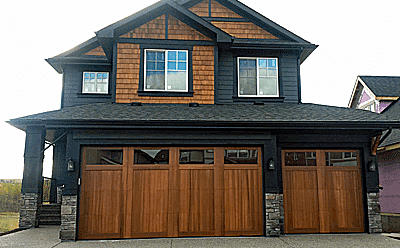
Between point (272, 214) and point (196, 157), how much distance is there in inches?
91.6

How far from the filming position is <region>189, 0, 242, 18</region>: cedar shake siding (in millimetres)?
12320

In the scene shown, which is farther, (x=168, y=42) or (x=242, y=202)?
(x=168, y=42)

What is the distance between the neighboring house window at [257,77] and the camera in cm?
1161

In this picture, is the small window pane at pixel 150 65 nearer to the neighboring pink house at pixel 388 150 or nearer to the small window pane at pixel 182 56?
the small window pane at pixel 182 56

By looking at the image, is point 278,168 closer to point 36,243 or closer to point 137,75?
point 137,75

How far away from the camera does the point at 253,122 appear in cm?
879

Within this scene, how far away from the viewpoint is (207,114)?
9414 millimetres

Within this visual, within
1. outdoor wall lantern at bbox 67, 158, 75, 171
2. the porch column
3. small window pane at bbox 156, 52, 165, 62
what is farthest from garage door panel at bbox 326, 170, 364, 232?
the porch column

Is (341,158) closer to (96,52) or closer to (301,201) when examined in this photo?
(301,201)

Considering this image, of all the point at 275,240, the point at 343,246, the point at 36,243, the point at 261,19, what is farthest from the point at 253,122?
the point at 36,243

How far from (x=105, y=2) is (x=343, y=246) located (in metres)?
20.7

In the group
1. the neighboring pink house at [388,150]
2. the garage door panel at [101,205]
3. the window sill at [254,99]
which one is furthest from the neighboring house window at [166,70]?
the neighboring pink house at [388,150]

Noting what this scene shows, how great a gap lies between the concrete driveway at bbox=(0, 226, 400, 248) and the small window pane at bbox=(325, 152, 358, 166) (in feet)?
5.98

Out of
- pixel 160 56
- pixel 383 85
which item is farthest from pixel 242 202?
pixel 383 85
